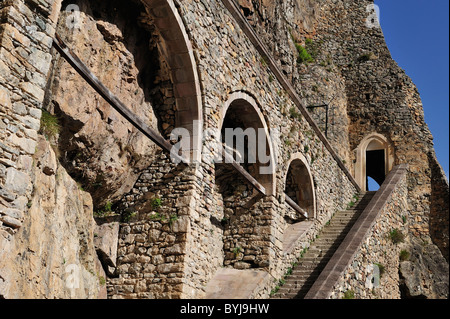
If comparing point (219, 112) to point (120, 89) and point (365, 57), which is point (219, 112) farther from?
point (365, 57)

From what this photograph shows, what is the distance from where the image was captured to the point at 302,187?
1465cm

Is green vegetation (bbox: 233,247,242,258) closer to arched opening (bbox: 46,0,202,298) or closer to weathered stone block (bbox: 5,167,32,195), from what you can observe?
arched opening (bbox: 46,0,202,298)

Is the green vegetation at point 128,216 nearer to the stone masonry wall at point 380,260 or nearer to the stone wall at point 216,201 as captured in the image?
the stone wall at point 216,201

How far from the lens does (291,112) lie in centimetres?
1355

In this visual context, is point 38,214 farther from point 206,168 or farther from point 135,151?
point 206,168

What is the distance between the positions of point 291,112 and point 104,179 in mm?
6459

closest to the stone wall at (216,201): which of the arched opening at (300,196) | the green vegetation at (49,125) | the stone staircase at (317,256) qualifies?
the stone staircase at (317,256)

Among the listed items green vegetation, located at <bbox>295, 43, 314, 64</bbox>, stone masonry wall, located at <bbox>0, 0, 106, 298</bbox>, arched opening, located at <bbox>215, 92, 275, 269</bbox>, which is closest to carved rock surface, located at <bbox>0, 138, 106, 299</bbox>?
stone masonry wall, located at <bbox>0, 0, 106, 298</bbox>

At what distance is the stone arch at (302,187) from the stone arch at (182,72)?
19.3ft

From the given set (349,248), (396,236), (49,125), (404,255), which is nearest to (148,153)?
(49,125)

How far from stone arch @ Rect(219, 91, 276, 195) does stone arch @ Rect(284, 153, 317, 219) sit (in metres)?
2.76

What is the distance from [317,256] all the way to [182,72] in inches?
248

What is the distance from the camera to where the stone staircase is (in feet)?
35.9

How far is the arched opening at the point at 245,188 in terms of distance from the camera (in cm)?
1088
